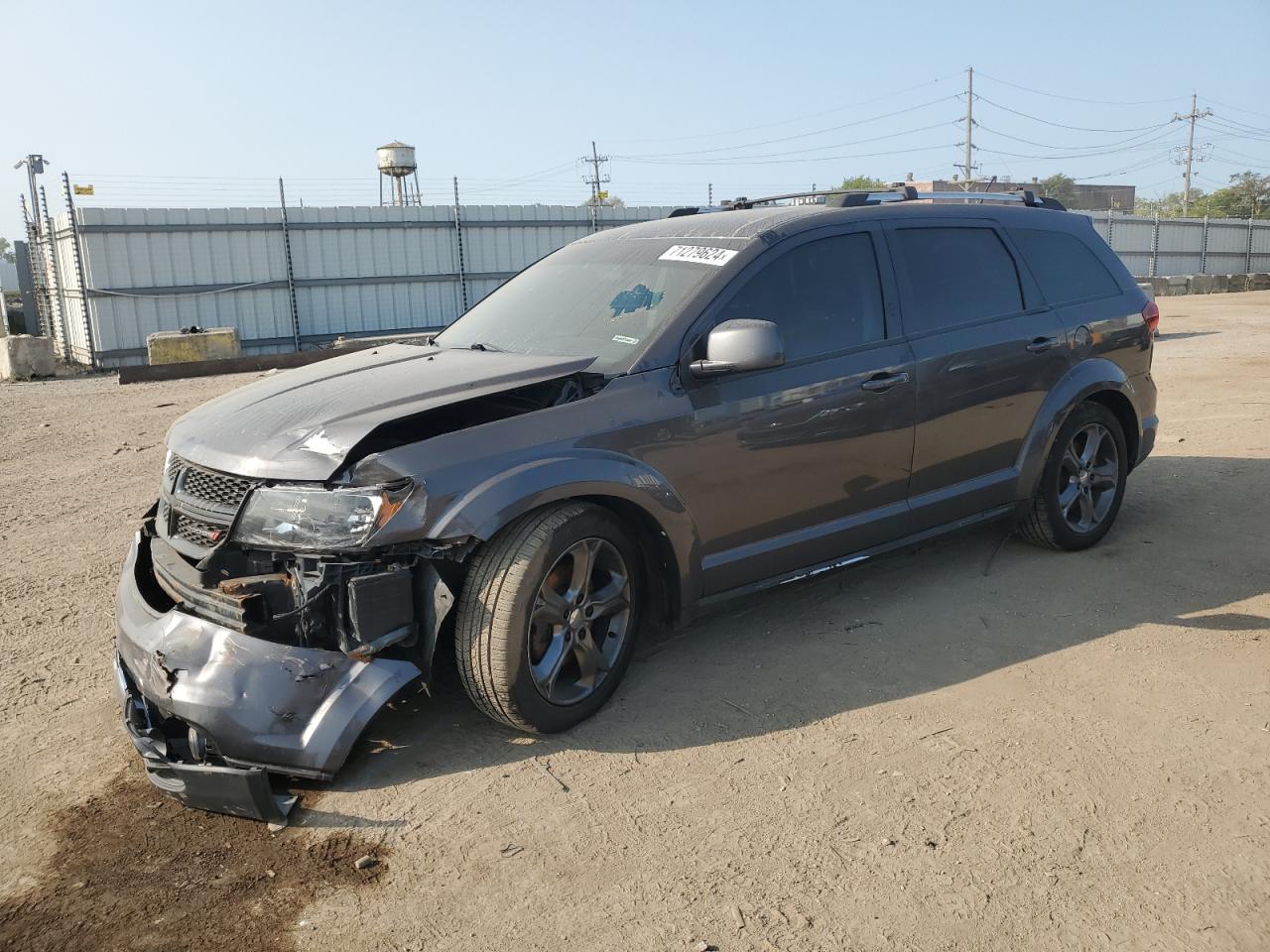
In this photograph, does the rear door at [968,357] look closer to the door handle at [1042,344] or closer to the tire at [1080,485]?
the door handle at [1042,344]

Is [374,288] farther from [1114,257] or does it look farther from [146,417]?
[1114,257]

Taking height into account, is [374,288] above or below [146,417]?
above

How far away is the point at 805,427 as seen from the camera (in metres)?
4.28

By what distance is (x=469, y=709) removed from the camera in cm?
394

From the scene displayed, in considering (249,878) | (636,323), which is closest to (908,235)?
(636,323)

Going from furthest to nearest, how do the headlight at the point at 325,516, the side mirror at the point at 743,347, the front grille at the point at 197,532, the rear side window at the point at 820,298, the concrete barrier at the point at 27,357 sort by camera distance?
the concrete barrier at the point at 27,357, the rear side window at the point at 820,298, the side mirror at the point at 743,347, the front grille at the point at 197,532, the headlight at the point at 325,516

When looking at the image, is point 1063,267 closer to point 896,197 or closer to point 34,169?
point 896,197

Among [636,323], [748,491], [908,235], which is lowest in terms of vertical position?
[748,491]

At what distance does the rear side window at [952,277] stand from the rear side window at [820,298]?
0.22m

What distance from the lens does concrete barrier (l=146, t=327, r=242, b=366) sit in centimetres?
1633

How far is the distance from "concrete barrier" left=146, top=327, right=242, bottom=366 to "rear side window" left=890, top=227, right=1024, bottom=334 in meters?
13.5

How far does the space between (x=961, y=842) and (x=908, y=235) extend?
114 inches

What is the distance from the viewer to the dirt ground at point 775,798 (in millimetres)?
2752

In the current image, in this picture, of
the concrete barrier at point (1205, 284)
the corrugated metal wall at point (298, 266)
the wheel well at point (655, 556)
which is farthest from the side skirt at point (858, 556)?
the concrete barrier at point (1205, 284)
